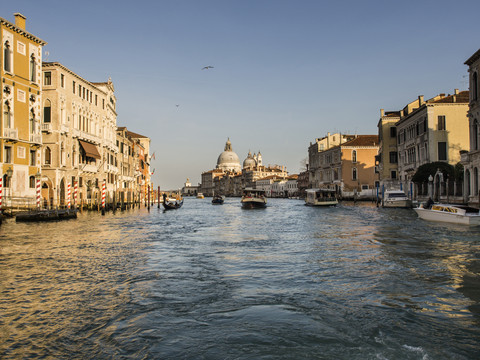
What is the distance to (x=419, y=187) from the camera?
38156 millimetres

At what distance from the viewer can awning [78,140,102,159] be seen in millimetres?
32953

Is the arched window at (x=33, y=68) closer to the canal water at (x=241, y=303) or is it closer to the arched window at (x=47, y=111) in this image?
the arched window at (x=47, y=111)

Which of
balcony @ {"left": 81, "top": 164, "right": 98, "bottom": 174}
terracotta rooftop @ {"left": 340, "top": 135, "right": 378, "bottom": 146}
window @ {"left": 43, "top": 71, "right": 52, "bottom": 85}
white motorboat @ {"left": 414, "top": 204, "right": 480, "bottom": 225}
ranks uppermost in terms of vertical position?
window @ {"left": 43, "top": 71, "right": 52, "bottom": 85}

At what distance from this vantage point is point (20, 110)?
82.4 feet

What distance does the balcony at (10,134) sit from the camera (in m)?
23.5

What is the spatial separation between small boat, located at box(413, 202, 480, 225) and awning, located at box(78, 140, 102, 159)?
2442 cm

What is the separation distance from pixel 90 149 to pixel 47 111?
5421 mm

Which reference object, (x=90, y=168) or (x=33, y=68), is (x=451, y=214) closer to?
(x=33, y=68)

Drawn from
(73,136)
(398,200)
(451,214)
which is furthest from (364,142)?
(451,214)

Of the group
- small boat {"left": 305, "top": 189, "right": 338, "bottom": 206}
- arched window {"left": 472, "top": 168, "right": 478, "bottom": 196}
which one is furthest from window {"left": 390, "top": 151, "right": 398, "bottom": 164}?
arched window {"left": 472, "top": 168, "right": 478, "bottom": 196}

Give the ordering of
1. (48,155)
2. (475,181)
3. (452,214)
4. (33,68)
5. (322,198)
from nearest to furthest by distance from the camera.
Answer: (452,214) → (475,181) → (33,68) → (48,155) → (322,198)

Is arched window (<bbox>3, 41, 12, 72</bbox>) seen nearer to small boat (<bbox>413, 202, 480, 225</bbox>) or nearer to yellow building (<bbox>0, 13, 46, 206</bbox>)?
yellow building (<bbox>0, 13, 46, 206</bbox>)

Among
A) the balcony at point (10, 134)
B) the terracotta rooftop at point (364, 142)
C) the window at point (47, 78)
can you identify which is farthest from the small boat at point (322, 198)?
the balcony at point (10, 134)

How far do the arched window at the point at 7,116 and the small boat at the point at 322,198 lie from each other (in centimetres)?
2936
